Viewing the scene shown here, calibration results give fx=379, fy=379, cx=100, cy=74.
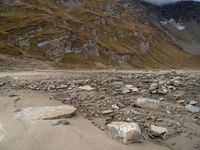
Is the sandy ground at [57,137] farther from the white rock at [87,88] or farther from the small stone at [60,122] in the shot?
the white rock at [87,88]

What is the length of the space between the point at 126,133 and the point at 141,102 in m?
4.00

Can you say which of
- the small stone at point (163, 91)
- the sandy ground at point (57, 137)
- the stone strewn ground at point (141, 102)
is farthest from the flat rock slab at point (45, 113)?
the small stone at point (163, 91)

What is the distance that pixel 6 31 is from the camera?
402 ft

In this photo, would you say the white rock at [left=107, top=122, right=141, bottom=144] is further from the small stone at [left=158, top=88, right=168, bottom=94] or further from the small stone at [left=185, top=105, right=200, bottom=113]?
the small stone at [left=158, top=88, right=168, bottom=94]

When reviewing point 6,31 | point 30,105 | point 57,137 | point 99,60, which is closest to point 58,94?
point 30,105

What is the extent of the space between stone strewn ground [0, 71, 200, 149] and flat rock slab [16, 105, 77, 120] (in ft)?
2.48

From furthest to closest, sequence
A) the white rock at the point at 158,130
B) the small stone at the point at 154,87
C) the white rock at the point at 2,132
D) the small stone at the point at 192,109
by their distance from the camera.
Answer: the small stone at the point at 154,87
the small stone at the point at 192,109
the white rock at the point at 158,130
the white rock at the point at 2,132

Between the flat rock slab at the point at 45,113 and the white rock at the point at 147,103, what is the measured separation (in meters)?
2.96

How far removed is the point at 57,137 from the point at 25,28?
11894 centimetres

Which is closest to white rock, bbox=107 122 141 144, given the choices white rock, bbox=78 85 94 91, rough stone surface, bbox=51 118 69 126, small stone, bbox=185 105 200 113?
rough stone surface, bbox=51 118 69 126

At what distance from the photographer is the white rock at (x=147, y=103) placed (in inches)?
639

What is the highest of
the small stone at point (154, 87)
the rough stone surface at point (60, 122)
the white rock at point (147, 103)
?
the small stone at point (154, 87)

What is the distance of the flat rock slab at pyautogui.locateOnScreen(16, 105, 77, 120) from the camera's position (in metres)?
14.1

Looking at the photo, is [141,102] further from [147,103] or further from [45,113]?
[45,113]
